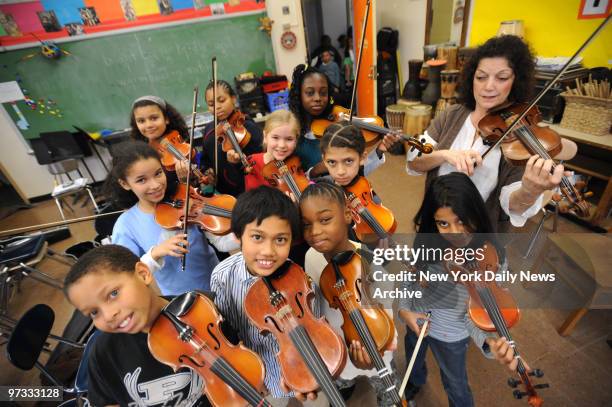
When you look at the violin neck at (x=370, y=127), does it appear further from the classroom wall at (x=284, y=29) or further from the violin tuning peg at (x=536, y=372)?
the classroom wall at (x=284, y=29)

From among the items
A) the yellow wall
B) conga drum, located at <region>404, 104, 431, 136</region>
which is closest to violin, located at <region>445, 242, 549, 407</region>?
the yellow wall

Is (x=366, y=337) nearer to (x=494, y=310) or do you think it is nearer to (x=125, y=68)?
(x=494, y=310)

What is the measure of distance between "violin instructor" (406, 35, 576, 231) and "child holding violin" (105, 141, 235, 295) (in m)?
1.18

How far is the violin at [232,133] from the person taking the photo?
6.65ft

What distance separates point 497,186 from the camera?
4.24ft

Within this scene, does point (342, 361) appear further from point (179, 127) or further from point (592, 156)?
point (592, 156)

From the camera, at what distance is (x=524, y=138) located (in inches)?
48.0

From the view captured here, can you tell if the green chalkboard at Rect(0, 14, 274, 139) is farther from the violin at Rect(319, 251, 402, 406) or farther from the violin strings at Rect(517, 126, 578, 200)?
the violin at Rect(319, 251, 402, 406)

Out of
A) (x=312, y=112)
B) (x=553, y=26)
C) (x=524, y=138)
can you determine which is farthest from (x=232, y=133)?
(x=553, y=26)

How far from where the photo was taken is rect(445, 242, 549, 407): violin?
90 cm

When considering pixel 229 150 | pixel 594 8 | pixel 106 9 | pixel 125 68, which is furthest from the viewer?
pixel 125 68

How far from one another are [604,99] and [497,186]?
1744 millimetres

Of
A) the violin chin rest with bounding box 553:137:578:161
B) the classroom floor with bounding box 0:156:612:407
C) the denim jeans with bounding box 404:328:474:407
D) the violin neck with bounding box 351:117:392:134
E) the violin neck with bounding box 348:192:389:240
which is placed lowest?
the classroom floor with bounding box 0:156:612:407

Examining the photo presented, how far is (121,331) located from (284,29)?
4.83 m
